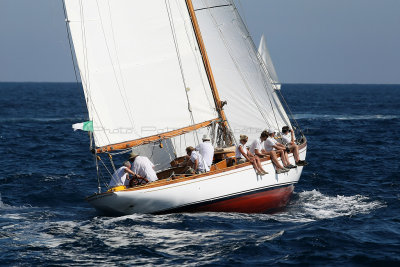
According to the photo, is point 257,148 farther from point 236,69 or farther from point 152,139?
point 236,69

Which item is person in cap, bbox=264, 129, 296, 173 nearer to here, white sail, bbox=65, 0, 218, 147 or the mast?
the mast

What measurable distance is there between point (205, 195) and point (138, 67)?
460cm

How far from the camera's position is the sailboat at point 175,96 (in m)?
18.3

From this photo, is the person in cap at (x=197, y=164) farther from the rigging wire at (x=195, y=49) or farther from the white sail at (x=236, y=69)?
the white sail at (x=236, y=69)

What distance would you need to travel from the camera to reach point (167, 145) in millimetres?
22031

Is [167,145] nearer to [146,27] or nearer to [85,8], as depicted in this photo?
[146,27]

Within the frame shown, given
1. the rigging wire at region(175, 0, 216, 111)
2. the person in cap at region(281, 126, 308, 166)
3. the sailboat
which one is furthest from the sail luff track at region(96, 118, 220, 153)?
the person in cap at region(281, 126, 308, 166)

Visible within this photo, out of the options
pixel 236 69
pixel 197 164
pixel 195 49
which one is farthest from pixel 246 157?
pixel 236 69

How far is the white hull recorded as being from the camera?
17.5 metres

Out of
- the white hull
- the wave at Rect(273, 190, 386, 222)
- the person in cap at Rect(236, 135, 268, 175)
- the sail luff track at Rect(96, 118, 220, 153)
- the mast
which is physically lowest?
the wave at Rect(273, 190, 386, 222)

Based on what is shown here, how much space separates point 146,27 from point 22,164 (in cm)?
1253

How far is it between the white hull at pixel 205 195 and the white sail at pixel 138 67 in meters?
2.22

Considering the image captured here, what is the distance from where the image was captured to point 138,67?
1986 centimetres

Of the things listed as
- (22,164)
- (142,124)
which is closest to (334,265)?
(142,124)
